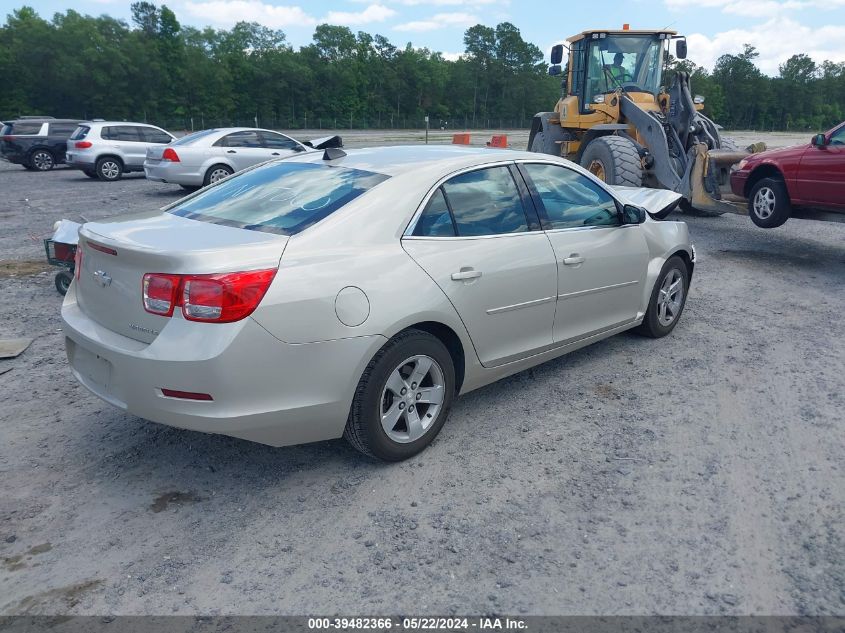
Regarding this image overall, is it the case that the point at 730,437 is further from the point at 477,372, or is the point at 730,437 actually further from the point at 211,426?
the point at 211,426

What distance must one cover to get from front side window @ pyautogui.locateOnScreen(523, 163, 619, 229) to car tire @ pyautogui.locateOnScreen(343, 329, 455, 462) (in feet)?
4.51

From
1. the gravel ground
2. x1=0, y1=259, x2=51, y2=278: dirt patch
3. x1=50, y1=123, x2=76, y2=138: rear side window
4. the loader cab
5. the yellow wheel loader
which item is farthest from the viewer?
x1=50, y1=123, x2=76, y2=138: rear side window

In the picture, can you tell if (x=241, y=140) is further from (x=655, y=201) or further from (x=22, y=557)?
(x=22, y=557)

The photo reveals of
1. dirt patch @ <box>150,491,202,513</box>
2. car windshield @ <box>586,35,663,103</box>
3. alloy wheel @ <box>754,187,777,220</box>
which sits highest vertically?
car windshield @ <box>586,35,663,103</box>

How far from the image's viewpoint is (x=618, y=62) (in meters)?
12.7

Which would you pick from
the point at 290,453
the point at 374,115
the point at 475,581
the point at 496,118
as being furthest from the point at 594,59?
the point at 496,118

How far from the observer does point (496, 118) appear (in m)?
104

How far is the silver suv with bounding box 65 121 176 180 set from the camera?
60.3 feet

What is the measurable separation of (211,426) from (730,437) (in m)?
2.95

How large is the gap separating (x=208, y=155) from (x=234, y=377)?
43.9ft

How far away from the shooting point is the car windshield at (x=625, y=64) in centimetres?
1251

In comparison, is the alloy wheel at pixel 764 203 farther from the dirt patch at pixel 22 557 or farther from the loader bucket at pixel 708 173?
the dirt patch at pixel 22 557

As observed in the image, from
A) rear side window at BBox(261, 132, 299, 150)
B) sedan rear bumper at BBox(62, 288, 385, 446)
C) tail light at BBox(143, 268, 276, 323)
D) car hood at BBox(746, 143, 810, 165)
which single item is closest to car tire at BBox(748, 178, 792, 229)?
car hood at BBox(746, 143, 810, 165)

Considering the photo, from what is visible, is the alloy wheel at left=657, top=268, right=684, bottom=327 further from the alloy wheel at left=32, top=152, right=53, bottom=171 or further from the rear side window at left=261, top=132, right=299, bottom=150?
the alloy wheel at left=32, top=152, right=53, bottom=171
